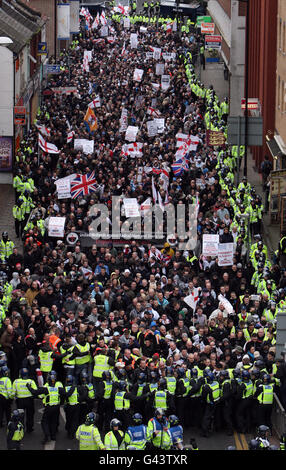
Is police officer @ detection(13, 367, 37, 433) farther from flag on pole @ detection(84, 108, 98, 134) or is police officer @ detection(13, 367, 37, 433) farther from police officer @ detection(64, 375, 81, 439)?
flag on pole @ detection(84, 108, 98, 134)

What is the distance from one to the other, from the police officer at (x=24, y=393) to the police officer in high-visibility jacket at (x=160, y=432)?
3208 millimetres

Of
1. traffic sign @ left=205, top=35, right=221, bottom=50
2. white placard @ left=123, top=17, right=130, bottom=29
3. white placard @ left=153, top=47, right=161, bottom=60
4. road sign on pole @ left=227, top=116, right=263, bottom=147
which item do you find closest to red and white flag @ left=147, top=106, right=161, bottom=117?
road sign on pole @ left=227, top=116, right=263, bottom=147

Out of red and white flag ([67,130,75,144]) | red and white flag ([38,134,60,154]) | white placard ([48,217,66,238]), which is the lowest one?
white placard ([48,217,66,238])

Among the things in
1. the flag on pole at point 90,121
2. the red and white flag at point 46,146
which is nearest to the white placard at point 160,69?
the flag on pole at point 90,121

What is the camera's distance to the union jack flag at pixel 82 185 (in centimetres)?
4091

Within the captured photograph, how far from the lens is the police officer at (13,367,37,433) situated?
86.0 ft

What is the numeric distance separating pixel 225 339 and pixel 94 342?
106 inches

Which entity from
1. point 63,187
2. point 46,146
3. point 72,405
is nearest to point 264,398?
point 72,405

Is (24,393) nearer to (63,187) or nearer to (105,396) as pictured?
(105,396)

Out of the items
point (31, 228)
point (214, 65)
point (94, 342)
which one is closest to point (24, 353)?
point (94, 342)

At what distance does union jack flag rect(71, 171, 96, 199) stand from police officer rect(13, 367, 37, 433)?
14825 mm

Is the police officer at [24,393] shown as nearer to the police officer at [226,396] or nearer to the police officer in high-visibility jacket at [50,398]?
the police officer in high-visibility jacket at [50,398]

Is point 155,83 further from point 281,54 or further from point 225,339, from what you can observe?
point 225,339

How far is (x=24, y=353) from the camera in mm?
28984
